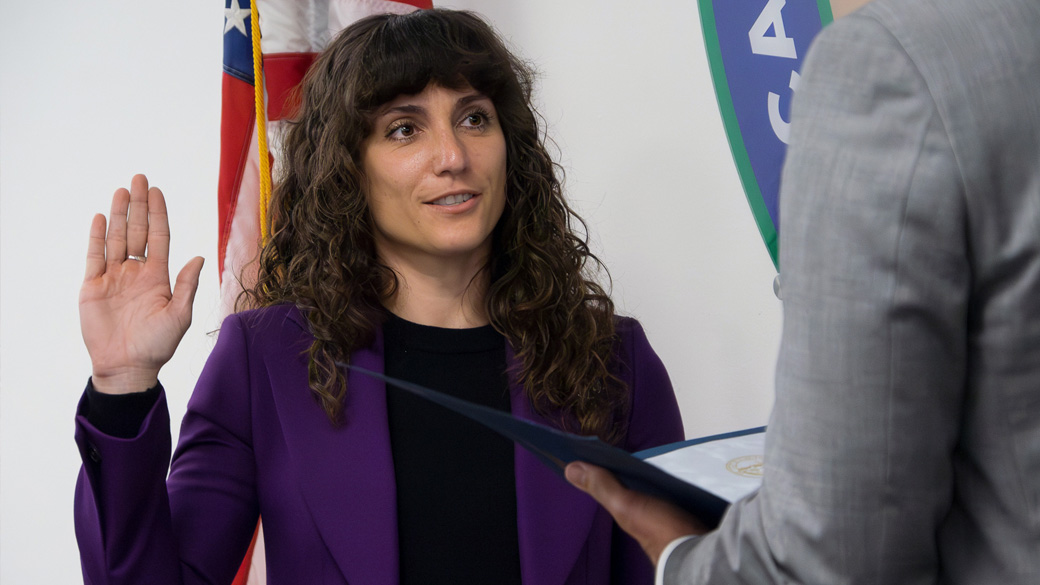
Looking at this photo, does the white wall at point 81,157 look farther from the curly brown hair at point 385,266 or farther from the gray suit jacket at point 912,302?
the gray suit jacket at point 912,302

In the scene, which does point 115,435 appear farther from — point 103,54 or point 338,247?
point 103,54

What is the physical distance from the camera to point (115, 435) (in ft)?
3.65

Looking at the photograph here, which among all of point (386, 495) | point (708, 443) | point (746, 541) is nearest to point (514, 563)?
point (386, 495)

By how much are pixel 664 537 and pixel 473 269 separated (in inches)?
34.5

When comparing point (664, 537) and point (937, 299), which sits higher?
point (937, 299)

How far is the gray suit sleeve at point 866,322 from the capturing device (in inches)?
20.4

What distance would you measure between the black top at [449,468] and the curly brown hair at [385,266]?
66 millimetres

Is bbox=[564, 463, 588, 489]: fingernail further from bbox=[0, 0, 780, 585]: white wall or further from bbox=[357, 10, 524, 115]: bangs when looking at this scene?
bbox=[0, 0, 780, 585]: white wall

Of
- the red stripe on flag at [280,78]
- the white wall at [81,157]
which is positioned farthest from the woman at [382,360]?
the white wall at [81,157]

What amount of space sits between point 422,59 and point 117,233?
1.69 feet

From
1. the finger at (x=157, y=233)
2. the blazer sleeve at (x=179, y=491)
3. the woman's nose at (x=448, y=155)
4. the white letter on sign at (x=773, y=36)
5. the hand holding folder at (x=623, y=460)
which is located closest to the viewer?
the hand holding folder at (x=623, y=460)

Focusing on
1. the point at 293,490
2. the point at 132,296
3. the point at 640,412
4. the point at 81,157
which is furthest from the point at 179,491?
the point at 81,157

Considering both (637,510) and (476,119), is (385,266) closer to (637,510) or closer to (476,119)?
(476,119)

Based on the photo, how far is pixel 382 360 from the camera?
55.1 inches
